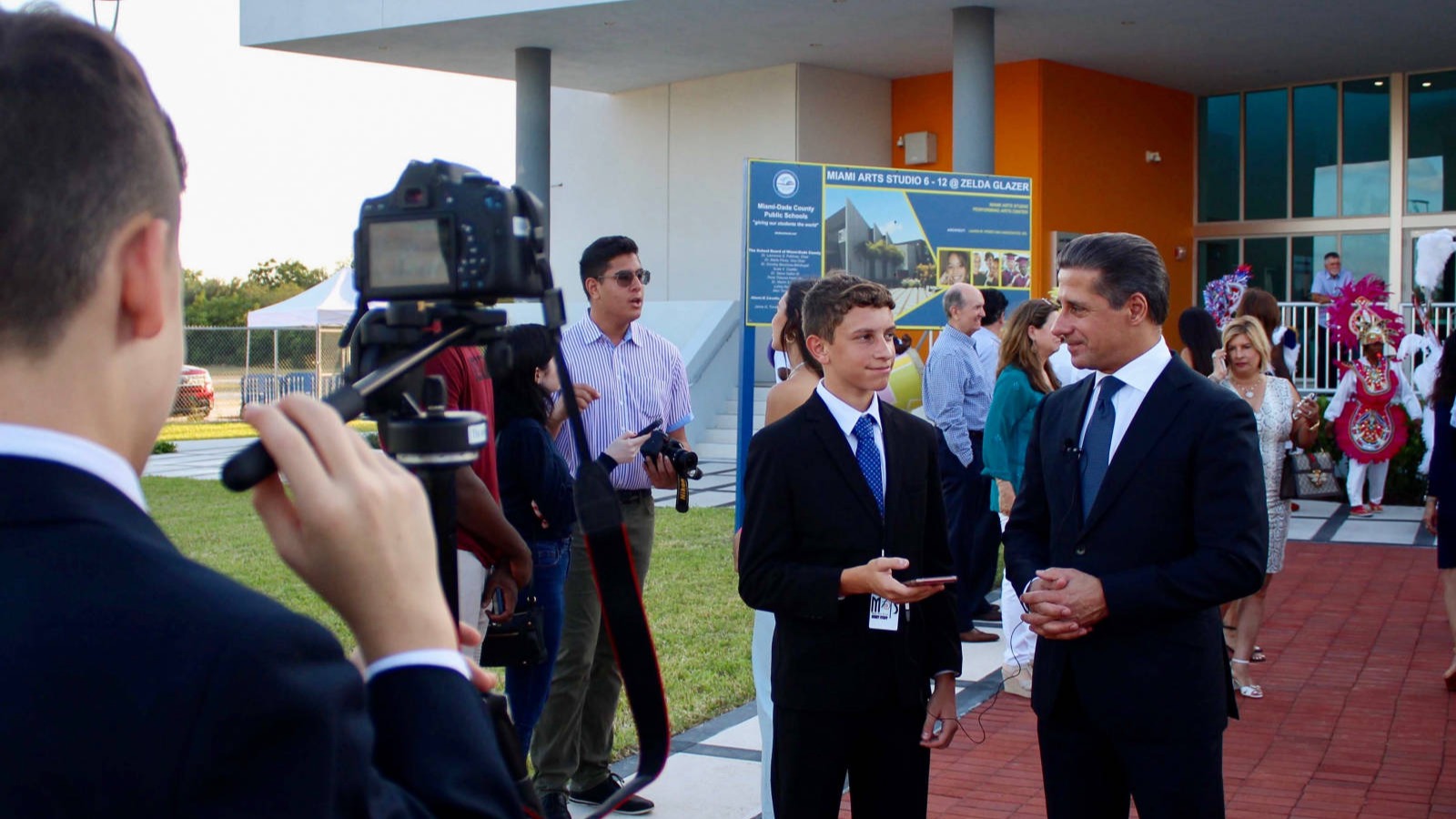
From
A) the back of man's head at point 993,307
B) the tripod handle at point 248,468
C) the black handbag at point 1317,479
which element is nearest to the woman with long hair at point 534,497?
the tripod handle at point 248,468

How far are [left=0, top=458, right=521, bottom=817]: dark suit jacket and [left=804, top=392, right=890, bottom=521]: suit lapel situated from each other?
2.48 metres

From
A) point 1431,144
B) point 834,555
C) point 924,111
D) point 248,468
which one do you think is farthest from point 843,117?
point 248,468

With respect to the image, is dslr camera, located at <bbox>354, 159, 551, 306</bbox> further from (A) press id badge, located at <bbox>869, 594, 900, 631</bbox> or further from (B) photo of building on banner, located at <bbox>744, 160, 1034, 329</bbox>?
(B) photo of building on banner, located at <bbox>744, 160, 1034, 329</bbox>

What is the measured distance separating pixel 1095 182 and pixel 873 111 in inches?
154

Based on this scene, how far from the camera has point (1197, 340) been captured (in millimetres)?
7652

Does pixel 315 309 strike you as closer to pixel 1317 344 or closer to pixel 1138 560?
pixel 1317 344

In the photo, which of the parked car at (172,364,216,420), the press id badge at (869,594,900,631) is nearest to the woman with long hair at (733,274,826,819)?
the press id badge at (869,594,900,631)

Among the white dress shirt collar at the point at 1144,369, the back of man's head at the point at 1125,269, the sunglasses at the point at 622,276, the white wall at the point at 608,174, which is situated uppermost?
the white wall at the point at 608,174

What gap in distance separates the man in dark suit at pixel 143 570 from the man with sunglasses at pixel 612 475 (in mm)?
3635

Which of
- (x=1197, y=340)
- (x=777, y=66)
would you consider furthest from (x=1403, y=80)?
(x=1197, y=340)

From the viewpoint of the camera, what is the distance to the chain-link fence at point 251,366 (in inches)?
1037

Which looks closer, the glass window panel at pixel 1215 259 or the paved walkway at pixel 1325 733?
the paved walkway at pixel 1325 733

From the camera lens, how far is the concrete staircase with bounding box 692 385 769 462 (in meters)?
18.1

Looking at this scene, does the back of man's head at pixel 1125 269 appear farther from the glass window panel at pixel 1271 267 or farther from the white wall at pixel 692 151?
the glass window panel at pixel 1271 267
